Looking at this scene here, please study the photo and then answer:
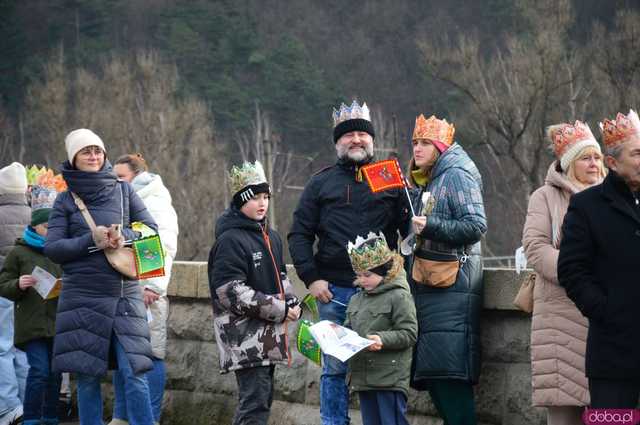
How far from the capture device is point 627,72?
128 ft

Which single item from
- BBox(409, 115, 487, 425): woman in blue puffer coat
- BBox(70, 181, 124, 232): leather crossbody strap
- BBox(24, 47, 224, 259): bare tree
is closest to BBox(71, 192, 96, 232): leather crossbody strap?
BBox(70, 181, 124, 232): leather crossbody strap

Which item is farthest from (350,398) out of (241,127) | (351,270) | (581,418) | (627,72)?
(241,127)

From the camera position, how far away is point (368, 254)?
723 cm

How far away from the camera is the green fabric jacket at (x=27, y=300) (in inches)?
361

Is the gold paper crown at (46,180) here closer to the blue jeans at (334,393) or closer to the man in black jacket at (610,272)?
the blue jeans at (334,393)

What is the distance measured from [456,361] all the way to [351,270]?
849 mm

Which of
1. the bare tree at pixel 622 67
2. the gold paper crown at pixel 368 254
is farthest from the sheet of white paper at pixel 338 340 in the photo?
the bare tree at pixel 622 67

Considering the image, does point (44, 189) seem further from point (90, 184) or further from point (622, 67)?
point (622, 67)

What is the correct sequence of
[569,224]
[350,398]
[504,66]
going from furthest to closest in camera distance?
[504,66], [350,398], [569,224]

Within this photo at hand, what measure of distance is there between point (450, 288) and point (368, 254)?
61 centimetres

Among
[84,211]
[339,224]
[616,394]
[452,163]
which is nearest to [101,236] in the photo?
[84,211]

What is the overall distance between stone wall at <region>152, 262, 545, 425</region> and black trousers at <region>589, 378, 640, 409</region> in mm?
1997

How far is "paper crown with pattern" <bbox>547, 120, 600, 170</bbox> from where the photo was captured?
712 centimetres

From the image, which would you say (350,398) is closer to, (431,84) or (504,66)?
(504,66)
